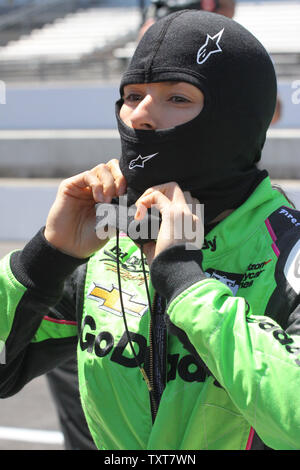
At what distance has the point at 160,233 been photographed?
1.67 m

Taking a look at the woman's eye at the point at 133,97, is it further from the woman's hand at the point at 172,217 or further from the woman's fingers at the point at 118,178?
the woman's hand at the point at 172,217

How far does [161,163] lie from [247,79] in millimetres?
294

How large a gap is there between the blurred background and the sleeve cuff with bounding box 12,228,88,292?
98cm

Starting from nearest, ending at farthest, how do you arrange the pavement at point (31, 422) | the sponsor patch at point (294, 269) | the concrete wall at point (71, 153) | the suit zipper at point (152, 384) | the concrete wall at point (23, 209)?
the sponsor patch at point (294, 269)
the suit zipper at point (152, 384)
the pavement at point (31, 422)
the concrete wall at point (23, 209)
the concrete wall at point (71, 153)

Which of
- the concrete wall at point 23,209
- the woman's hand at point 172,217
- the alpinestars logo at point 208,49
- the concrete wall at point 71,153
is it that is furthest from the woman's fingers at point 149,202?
the concrete wall at point 71,153

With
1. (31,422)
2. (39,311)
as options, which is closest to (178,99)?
(39,311)

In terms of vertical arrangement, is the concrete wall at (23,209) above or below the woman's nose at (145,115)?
below

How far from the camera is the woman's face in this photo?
71.1 inches

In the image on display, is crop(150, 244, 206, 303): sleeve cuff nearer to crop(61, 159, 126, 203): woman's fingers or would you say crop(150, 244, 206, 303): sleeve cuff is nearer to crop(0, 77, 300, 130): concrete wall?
crop(61, 159, 126, 203): woman's fingers

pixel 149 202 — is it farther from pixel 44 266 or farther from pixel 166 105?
pixel 44 266

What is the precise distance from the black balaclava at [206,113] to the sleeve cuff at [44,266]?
25 centimetres

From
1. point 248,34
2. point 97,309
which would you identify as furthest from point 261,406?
point 248,34

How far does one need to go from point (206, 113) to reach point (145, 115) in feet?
0.48

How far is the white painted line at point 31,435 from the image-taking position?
4.44m
